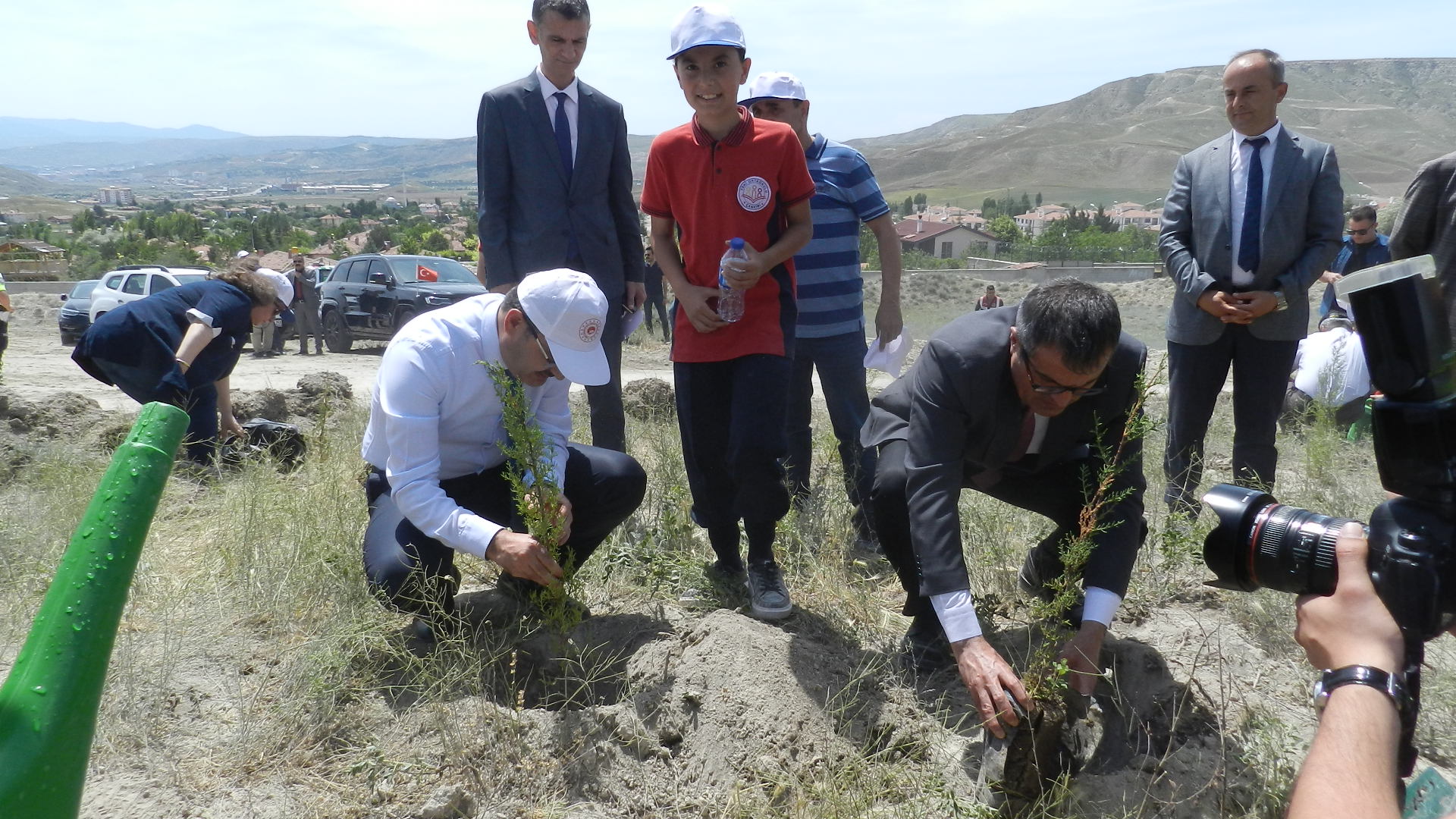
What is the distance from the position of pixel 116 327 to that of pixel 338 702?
10.6 ft

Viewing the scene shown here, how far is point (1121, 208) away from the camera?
92375mm

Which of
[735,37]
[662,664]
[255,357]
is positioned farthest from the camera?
[255,357]

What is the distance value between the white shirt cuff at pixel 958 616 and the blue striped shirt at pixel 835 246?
167 centimetres

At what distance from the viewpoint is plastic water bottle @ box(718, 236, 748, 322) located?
10.9 feet

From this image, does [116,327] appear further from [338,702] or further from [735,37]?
[735,37]

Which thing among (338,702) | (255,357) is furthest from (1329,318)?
(255,357)

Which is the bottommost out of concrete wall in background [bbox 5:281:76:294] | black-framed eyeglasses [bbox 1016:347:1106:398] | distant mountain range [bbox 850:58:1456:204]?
concrete wall in background [bbox 5:281:76:294]

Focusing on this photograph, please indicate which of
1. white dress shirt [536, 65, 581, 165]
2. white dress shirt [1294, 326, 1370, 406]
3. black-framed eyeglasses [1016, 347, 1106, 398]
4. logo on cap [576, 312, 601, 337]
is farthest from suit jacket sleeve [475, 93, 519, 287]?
white dress shirt [1294, 326, 1370, 406]

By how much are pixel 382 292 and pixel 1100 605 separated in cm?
1455

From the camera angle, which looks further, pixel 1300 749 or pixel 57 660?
pixel 1300 749

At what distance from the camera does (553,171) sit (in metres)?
4.07

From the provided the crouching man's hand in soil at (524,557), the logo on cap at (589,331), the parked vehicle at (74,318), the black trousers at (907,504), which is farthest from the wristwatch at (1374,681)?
the parked vehicle at (74,318)

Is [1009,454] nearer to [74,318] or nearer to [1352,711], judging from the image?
[1352,711]

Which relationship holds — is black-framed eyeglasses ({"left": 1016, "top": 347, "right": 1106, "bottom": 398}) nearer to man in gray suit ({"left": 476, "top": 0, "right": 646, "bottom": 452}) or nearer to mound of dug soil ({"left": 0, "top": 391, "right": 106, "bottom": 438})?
man in gray suit ({"left": 476, "top": 0, "right": 646, "bottom": 452})
